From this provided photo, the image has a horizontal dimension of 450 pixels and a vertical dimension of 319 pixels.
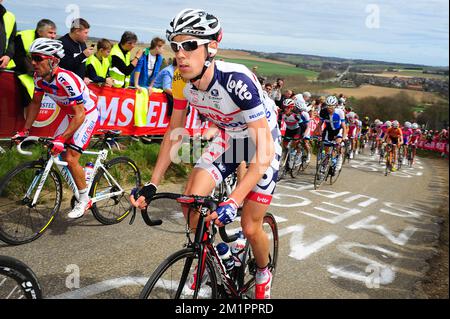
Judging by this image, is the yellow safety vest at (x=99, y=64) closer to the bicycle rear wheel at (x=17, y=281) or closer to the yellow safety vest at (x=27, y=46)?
the yellow safety vest at (x=27, y=46)

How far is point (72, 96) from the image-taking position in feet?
15.2

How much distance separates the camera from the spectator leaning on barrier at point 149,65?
8.95 meters

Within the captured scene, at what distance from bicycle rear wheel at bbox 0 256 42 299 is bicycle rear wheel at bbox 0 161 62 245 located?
205cm

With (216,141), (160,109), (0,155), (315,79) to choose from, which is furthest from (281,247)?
(315,79)

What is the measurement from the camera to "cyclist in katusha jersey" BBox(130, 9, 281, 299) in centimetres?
264

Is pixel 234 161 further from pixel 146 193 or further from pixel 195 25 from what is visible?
pixel 195 25

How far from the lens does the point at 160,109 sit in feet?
30.8

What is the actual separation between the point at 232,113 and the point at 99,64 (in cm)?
596

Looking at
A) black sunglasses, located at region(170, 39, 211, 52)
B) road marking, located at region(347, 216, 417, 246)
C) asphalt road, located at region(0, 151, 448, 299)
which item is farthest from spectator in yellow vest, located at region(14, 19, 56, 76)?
road marking, located at region(347, 216, 417, 246)

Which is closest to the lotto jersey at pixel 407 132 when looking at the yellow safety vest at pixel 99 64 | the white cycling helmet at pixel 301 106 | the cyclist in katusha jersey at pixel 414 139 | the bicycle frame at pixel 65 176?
the cyclist in katusha jersey at pixel 414 139

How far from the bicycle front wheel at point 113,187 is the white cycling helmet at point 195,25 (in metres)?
3.03

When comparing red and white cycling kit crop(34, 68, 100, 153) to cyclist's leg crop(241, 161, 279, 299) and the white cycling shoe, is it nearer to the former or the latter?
the white cycling shoe

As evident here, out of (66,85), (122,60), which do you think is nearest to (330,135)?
(122,60)

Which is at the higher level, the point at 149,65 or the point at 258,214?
the point at 149,65
